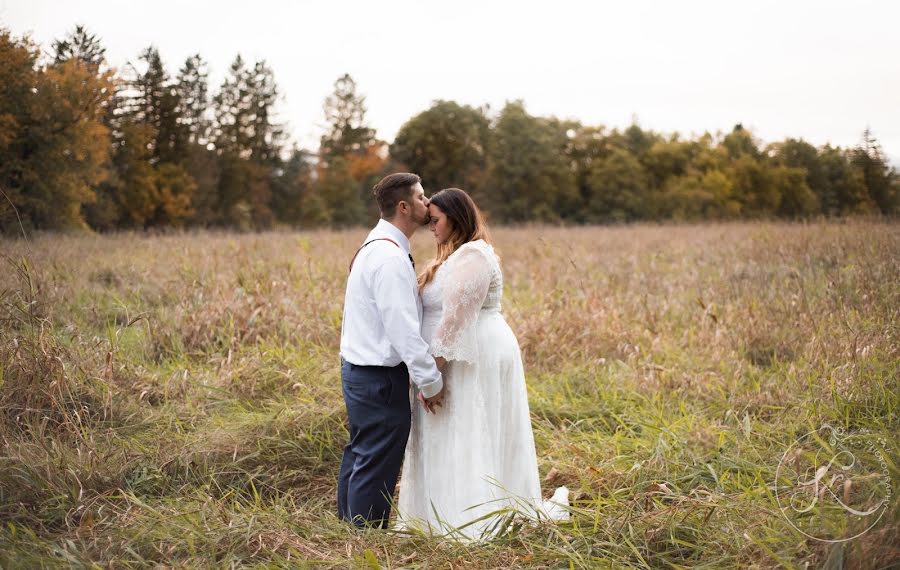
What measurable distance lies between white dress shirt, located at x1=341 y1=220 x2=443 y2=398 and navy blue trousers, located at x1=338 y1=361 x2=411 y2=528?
10 centimetres

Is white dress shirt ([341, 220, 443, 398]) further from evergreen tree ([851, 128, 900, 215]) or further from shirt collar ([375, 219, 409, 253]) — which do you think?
evergreen tree ([851, 128, 900, 215])

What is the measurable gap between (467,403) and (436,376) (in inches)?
11.3

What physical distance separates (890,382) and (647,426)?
5.52 feet

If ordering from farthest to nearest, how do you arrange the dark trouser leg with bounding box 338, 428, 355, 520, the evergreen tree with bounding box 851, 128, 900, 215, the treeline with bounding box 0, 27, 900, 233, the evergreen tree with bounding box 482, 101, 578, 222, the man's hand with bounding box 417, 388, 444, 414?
Answer: the evergreen tree with bounding box 482, 101, 578, 222
the evergreen tree with bounding box 851, 128, 900, 215
the treeline with bounding box 0, 27, 900, 233
the dark trouser leg with bounding box 338, 428, 355, 520
the man's hand with bounding box 417, 388, 444, 414

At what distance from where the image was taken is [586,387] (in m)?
5.93

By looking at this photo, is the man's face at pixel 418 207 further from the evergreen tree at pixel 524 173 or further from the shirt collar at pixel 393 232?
the evergreen tree at pixel 524 173

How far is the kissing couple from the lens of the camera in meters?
3.62

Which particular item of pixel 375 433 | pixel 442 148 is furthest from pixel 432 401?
pixel 442 148

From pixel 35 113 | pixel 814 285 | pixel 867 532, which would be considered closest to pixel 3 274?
pixel 35 113

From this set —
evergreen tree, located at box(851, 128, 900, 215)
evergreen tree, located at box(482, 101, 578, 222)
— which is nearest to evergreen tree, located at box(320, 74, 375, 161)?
evergreen tree, located at box(482, 101, 578, 222)

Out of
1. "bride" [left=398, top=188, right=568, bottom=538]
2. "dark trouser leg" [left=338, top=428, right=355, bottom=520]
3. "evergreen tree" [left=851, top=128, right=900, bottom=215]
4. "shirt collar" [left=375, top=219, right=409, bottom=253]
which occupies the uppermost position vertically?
"evergreen tree" [left=851, top=128, right=900, bottom=215]

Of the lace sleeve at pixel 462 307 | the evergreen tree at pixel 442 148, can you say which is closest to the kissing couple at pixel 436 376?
the lace sleeve at pixel 462 307

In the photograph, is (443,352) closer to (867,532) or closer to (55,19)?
(867,532)

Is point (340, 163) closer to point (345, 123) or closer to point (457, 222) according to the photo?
point (345, 123)
